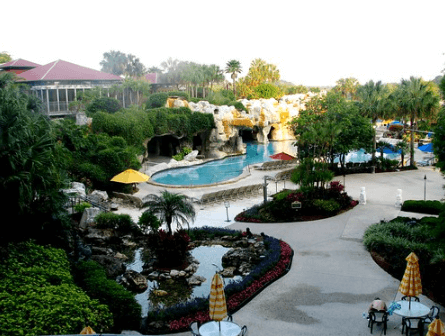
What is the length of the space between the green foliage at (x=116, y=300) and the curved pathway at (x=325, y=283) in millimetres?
2765

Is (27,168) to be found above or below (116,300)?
above

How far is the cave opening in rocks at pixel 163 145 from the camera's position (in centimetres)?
5019

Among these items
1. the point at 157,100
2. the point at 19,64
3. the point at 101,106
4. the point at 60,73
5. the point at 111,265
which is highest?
the point at 19,64

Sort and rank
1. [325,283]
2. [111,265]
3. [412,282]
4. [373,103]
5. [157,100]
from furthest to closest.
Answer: [157,100]
[373,103]
[111,265]
[325,283]
[412,282]

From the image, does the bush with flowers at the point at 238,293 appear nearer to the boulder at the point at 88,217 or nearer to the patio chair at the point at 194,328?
the patio chair at the point at 194,328

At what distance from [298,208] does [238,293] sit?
9161 mm

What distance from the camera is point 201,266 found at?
17.1 m

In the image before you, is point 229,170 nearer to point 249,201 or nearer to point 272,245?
point 249,201

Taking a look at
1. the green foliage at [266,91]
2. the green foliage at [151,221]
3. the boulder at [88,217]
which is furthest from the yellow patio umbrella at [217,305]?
the green foliage at [266,91]

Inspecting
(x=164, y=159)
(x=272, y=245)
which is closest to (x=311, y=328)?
(x=272, y=245)

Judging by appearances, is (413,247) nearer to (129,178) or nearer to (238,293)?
(238,293)

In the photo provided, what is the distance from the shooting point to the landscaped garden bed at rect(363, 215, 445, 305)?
41.4 feet

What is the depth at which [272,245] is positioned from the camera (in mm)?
17844

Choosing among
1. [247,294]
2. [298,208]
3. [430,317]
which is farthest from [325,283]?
[298,208]
